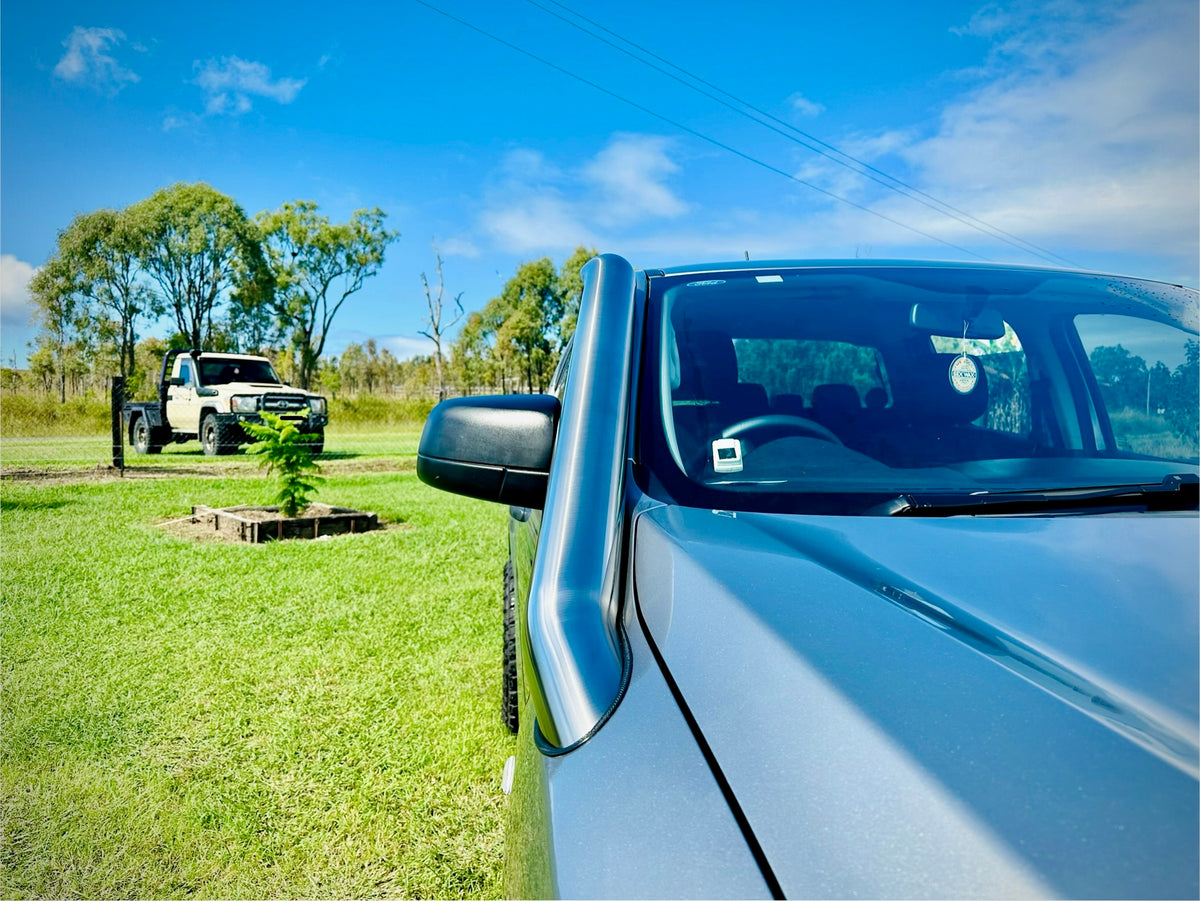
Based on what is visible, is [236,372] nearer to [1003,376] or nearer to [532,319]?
[1003,376]

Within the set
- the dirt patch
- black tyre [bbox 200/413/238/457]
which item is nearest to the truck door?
black tyre [bbox 200/413/238/457]

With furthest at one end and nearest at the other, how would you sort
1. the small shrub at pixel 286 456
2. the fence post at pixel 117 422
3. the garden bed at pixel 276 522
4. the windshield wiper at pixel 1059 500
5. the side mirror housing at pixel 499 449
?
the fence post at pixel 117 422
the small shrub at pixel 286 456
the garden bed at pixel 276 522
the side mirror housing at pixel 499 449
the windshield wiper at pixel 1059 500

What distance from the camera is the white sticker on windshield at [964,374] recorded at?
5.24 feet

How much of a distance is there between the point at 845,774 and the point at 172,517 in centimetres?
934

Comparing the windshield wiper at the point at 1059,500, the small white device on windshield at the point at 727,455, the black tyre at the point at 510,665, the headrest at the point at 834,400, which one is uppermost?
the headrest at the point at 834,400

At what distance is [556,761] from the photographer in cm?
87

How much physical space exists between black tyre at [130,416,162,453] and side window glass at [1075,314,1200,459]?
65.3 feet

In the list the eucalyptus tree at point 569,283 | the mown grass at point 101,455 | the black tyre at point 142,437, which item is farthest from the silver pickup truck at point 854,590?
the eucalyptus tree at point 569,283

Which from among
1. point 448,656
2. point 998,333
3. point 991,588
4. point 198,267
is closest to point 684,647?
point 991,588

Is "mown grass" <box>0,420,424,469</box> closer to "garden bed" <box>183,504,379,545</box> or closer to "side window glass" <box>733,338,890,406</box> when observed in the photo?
"garden bed" <box>183,504,379,545</box>

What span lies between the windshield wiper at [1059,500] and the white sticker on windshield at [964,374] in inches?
15.0

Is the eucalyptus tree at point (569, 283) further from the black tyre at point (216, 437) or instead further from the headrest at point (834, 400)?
the headrest at point (834, 400)

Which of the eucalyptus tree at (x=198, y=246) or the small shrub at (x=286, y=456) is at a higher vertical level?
the eucalyptus tree at (x=198, y=246)

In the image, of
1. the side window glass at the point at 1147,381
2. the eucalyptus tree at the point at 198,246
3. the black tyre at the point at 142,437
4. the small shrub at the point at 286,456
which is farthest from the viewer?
the eucalyptus tree at the point at 198,246
